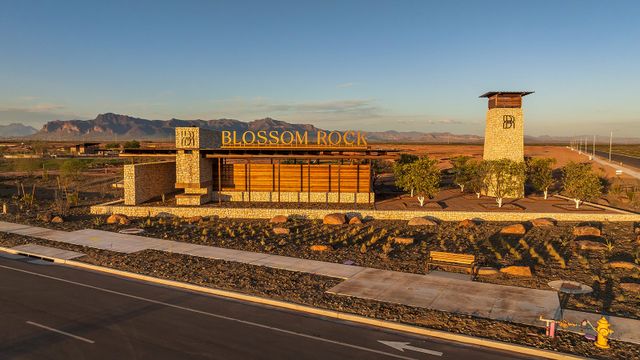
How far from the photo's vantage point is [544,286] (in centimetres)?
1825

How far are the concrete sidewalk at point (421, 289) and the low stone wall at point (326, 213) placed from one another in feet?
29.2

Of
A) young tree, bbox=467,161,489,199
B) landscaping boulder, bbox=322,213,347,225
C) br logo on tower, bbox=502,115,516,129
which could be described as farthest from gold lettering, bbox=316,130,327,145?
br logo on tower, bbox=502,115,516,129

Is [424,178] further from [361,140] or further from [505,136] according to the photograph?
[505,136]

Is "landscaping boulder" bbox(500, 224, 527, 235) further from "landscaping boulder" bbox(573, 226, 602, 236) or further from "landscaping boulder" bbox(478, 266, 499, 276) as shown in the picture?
"landscaping boulder" bbox(478, 266, 499, 276)

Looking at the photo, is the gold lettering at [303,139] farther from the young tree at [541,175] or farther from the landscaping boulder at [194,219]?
the young tree at [541,175]

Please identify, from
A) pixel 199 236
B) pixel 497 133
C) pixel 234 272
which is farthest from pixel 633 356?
pixel 497 133

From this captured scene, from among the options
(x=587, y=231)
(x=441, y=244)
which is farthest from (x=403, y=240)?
(x=587, y=231)

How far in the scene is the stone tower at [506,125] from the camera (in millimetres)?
39781

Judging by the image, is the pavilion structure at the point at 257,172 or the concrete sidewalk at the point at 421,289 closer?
the concrete sidewalk at the point at 421,289

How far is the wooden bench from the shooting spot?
66.1 feet

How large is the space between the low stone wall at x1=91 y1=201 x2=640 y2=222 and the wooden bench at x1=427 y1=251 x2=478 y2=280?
1119cm

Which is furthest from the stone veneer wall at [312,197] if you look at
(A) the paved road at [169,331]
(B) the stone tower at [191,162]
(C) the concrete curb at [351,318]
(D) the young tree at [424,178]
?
(A) the paved road at [169,331]

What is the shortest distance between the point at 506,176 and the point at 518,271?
18658 millimetres

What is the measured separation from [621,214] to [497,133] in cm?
1248
